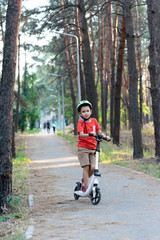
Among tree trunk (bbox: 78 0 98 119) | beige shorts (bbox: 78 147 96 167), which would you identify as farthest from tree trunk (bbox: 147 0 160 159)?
tree trunk (bbox: 78 0 98 119)

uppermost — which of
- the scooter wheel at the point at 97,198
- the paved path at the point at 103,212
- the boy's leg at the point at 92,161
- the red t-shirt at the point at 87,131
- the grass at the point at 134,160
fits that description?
the red t-shirt at the point at 87,131

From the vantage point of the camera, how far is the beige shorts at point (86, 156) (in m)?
7.71

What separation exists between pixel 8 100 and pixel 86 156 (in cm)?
184

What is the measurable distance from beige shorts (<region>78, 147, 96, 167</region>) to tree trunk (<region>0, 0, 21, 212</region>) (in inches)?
54.3

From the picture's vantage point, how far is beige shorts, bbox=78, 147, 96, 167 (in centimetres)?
771

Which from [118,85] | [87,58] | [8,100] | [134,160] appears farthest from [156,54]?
[118,85]

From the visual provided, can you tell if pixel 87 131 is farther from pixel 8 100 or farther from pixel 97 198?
pixel 8 100

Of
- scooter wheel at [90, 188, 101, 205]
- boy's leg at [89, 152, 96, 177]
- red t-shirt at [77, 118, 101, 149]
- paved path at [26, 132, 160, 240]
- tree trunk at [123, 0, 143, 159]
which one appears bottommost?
paved path at [26, 132, 160, 240]

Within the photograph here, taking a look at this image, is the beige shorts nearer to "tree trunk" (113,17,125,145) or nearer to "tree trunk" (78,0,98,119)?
"tree trunk" (78,0,98,119)

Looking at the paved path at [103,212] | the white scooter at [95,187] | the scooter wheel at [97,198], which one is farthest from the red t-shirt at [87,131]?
the paved path at [103,212]

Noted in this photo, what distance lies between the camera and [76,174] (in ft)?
42.9

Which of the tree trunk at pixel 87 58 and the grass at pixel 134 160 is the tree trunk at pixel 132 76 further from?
the tree trunk at pixel 87 58

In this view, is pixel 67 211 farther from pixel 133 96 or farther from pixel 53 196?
pixel 133 96

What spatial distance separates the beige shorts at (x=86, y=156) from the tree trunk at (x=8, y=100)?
1.38 m
